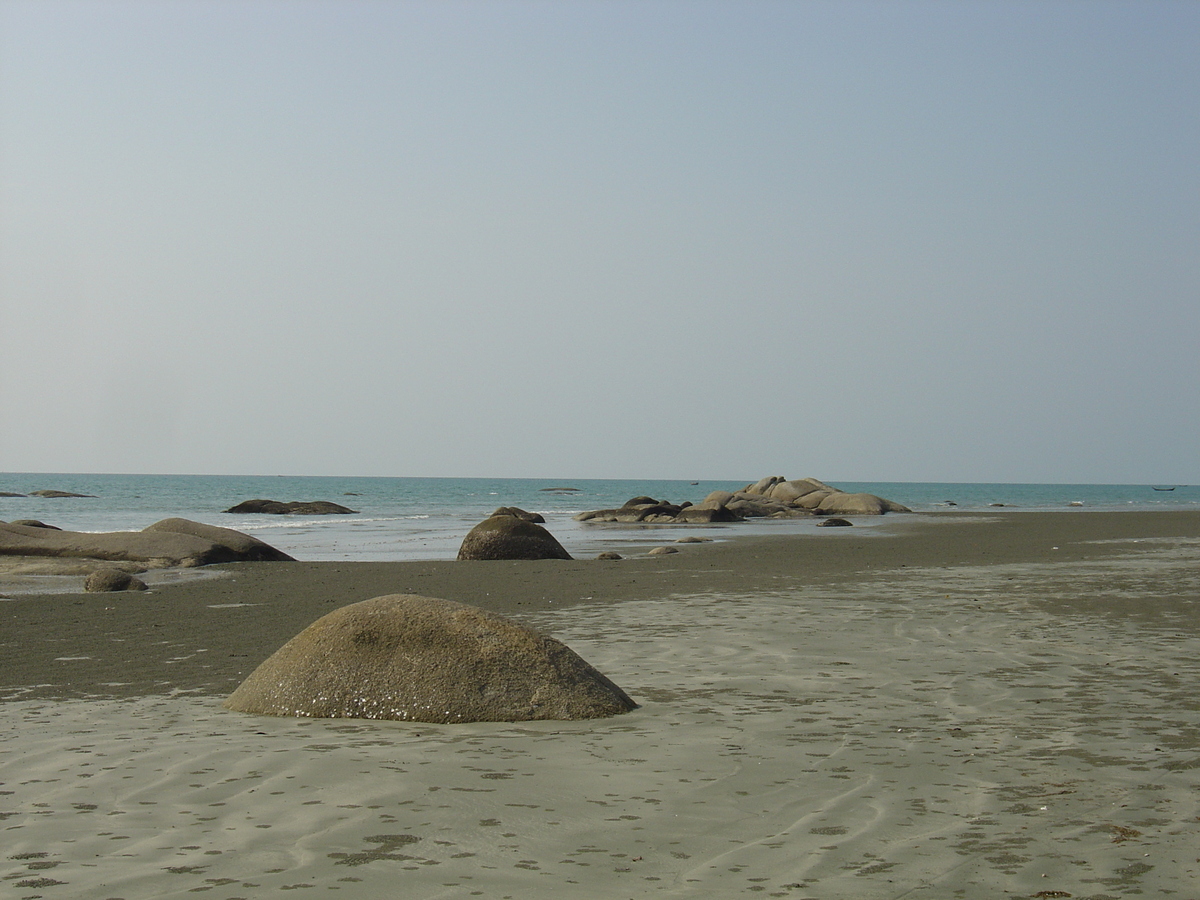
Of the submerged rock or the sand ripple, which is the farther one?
the submerged rock

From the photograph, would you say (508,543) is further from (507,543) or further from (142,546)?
(142,546)

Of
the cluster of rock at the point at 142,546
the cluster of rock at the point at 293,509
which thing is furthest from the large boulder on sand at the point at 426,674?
the cluster of rock at the point at 293,509

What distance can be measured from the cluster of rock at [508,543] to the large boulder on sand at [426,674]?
46.9ft

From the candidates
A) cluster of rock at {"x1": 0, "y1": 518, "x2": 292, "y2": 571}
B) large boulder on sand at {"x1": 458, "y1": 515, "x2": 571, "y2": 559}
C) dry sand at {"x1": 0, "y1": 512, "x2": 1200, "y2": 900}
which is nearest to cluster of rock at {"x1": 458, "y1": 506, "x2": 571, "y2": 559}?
large boulder on sand at {"x1": 458, "y1": 515, "x2": 571, "y2": 559}

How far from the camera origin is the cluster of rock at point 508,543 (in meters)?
21.7

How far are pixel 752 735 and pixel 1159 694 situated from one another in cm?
336

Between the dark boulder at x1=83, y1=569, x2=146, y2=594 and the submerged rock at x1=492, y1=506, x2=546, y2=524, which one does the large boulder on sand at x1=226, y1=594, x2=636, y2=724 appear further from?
the submerged rock at x1=492, y1=506, x2=546, y2=524

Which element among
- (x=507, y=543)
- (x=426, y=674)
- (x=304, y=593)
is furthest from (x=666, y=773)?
(x=507, y=543)

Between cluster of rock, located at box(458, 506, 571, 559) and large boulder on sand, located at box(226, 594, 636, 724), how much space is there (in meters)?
14.3

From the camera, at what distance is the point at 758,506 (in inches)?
2112

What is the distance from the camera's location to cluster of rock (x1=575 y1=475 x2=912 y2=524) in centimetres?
4781

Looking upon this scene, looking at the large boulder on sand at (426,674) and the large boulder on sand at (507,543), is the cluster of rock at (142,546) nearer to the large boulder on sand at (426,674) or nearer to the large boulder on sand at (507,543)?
the large boulder on sand at (507,543)

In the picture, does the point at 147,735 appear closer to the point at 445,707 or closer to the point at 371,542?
the point at 445,707

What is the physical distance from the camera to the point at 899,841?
4.37 metres
